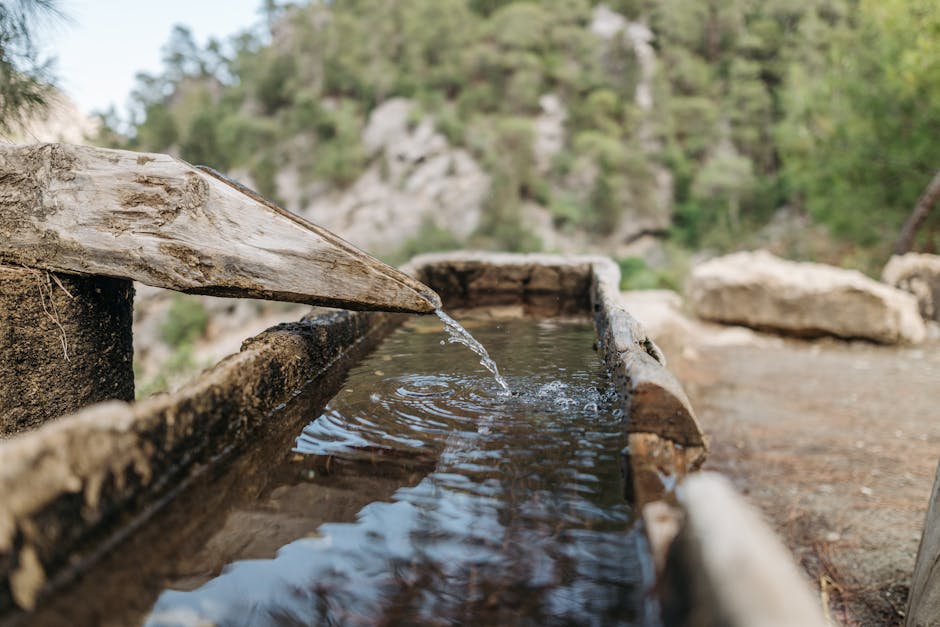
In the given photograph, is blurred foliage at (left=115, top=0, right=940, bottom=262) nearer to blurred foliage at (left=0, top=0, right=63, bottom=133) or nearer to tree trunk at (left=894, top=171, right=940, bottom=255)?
tree trunk at (left=894, top=171, right=940, bottom=255)

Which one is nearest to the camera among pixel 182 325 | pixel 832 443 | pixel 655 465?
pixel 655 465

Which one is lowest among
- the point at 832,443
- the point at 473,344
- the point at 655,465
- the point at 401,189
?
the point at 832,443

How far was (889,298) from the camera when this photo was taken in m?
8.09

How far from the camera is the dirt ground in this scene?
3146 mm

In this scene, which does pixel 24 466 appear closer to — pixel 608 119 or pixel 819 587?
pixel 819 587

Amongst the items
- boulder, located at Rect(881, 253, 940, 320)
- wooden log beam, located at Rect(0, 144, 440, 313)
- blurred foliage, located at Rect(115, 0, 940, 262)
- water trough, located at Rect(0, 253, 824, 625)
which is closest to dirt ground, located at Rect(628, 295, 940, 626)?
boulder, located at Rect(881, 253, 940, 320)

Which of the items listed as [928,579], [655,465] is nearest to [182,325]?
[655,465]

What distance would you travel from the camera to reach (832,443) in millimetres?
4836

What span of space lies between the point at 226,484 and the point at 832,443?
471 cm

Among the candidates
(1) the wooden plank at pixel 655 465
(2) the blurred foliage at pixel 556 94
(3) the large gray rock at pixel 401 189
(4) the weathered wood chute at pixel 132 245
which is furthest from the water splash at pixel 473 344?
(3) the large gray rock at pixel 401 189

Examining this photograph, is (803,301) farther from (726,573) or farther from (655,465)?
(726,573)

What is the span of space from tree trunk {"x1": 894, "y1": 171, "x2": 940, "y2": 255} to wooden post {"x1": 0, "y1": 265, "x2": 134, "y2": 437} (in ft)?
38.2

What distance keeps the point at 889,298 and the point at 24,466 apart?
9392 mm

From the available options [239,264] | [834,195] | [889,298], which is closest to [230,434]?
[239,264]
